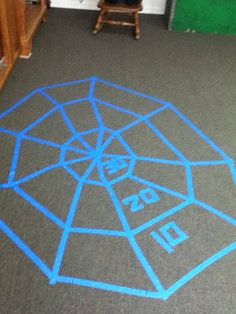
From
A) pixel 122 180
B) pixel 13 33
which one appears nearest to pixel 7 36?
pixel 13 33

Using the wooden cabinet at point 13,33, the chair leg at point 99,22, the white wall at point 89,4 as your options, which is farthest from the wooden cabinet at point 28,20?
the chair leg at point 99,22

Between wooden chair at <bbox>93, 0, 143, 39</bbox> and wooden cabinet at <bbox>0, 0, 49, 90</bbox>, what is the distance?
21.3 inches

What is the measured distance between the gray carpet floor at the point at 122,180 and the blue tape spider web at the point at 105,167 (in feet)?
0.04

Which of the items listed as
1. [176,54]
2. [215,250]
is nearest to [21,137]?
[215,250]

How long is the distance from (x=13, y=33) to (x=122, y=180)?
4.57 feet

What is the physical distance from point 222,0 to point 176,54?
658 millimetres

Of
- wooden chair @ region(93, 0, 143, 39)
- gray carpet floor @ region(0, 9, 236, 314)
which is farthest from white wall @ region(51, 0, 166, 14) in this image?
gray carpet floor @ region(0, 9, 236, 314)

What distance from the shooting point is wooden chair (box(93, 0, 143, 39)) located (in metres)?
2.88

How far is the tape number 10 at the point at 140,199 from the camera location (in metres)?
1.68

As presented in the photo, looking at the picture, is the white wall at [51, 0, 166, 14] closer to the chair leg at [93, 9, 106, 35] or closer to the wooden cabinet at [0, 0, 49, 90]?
the chair leg at [93, 9, 106, 35]

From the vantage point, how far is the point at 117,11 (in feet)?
9.56

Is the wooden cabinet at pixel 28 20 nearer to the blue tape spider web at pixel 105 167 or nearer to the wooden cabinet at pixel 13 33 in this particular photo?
the wooden cabinet at pixel 13 33

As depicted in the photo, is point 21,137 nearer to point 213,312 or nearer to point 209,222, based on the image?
point 209,222

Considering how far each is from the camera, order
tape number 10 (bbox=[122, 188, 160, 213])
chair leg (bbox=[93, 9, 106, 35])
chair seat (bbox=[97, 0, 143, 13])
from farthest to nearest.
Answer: chair leg (bbox=[93, 9, 106, 35]), chair seat (bbox=[97, 0, 143, 13]), tape number 10 (bbox=[122, 188, 160, 213])
